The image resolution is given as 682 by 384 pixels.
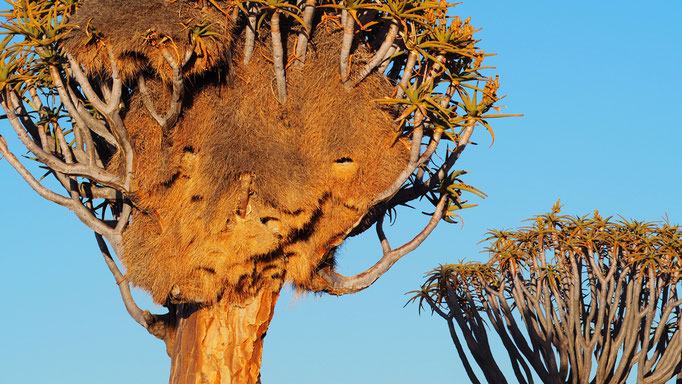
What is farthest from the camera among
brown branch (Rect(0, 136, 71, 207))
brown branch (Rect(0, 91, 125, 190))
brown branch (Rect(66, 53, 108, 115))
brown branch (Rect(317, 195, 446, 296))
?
brown branch (Rect(317, 195, 446, 296))

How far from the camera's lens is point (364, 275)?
9516 mm

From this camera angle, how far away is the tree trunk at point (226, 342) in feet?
29.1

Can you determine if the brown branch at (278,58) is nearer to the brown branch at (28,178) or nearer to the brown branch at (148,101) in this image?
the brown branch at (148,101)

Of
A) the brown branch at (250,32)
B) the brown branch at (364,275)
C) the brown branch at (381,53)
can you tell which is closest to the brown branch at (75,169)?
the brown branch at (250,32)

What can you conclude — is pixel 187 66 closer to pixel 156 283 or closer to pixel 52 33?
pixel 52 33

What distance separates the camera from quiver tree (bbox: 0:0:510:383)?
332 inches

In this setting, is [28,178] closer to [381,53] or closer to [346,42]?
[346,42]

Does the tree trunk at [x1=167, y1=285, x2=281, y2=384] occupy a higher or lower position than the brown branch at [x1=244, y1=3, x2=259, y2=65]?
lower

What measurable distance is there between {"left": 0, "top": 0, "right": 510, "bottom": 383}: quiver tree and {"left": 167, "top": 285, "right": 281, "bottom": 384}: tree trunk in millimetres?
19

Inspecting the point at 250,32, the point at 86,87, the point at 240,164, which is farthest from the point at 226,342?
the point at 250,32

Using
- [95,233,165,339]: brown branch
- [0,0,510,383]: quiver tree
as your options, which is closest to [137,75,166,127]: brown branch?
[0,0,510,383]: quiver tree

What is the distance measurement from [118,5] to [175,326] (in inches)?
155

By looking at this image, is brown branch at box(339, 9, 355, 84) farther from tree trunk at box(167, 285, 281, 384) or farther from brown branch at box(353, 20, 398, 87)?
tree trunk at box(167, 285, 281, 384)

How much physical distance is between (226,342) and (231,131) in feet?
7.69
